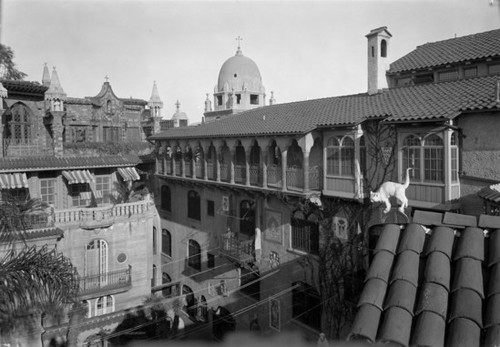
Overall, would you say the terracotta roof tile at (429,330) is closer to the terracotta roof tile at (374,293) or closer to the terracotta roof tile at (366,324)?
the terracotta roof tile at (366,324)

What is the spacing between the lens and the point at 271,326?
23344 millimetres

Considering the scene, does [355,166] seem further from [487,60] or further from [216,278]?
[216,278]

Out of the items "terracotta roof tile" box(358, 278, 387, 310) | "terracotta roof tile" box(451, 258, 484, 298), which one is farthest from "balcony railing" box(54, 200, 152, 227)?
"terracotta roof tile" box(451, 258, 484, 298)

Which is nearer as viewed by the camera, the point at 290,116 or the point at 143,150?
the point at 290,116

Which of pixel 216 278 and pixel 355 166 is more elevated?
pixel 355 166

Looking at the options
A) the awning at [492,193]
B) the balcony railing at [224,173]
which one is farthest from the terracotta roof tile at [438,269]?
the balcony railing at [224,173]

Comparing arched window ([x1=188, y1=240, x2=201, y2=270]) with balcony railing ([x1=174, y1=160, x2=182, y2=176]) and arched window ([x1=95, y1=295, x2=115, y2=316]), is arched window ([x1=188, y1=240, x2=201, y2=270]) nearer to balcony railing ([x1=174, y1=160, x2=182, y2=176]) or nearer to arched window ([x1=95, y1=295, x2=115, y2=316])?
balcony railing ([x1=174, y1=160, x2=182, y2=176])

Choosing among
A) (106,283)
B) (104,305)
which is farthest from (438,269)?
(104,305)

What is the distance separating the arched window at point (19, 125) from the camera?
30491mm

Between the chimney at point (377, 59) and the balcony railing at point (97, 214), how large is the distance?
655 inches

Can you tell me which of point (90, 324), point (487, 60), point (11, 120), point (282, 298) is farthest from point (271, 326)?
point (11, 120)

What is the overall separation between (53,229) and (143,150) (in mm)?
14699

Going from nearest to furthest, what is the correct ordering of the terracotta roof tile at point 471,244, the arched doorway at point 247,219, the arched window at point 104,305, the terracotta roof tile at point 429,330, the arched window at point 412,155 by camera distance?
the terracotta roof tile at point 429,330
the terracotta roof tile at point 471,244
the arched window at point 412,155
the arched window at point 104,305
the arched doorway at point 247,219

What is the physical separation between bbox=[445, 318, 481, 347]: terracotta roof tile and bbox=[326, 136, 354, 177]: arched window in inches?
516
